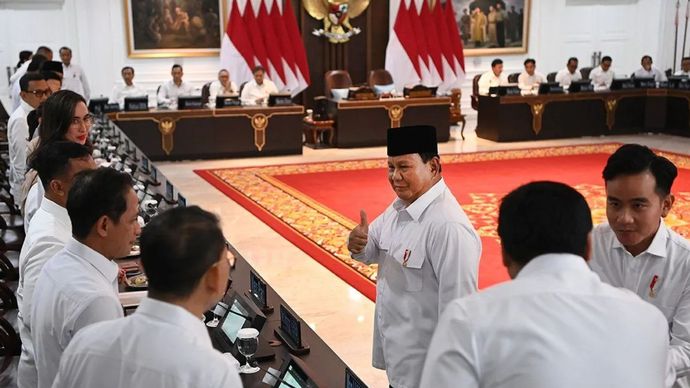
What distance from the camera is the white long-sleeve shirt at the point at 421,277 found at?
2.37m

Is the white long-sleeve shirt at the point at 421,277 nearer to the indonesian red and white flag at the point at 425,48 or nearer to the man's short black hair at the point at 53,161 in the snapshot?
the man's short black hair at the point at 53,161

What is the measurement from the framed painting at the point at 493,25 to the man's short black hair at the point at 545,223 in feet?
45.3

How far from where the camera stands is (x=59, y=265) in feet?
6.36

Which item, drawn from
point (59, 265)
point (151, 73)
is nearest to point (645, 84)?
point (151, 73)

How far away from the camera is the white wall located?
12.3 m

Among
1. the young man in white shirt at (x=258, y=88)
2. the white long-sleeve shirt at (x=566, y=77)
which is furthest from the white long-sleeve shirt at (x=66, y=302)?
the white long-sleeve shirt at (x=566, y=77)

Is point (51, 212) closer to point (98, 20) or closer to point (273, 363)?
point (273, 363)

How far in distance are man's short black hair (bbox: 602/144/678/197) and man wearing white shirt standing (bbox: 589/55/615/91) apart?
1199cm

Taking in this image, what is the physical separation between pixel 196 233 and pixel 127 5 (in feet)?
39.4

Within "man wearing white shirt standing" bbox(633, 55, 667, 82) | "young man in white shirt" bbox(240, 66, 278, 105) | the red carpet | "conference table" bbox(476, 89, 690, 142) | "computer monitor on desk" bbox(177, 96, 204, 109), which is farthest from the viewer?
"man wearing white shirt standing" bbox(633, 55, 667, 82)

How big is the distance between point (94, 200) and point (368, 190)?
664 centimetres

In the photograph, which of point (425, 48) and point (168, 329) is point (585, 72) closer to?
point (425, 48)

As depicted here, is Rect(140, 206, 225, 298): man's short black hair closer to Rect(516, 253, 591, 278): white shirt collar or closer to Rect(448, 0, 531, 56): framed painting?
Rect(516, 253, 591, 278): white shirt collar

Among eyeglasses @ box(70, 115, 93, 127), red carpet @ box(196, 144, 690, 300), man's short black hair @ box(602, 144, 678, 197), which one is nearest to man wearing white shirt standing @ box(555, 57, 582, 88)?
red carpet @ box(196, 144, 690, 300)
